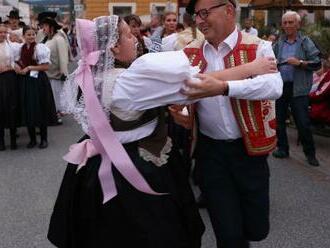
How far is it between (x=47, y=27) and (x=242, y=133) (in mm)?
7218

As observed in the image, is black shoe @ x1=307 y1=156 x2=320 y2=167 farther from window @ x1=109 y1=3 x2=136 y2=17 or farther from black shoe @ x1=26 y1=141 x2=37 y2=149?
window @ x1=109 y1=3 x2=136 y2=17

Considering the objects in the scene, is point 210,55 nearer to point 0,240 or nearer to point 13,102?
point 0,240

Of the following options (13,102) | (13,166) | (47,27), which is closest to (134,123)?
(13,166)

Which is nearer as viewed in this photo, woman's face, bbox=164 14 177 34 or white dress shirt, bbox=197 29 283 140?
white dress shirt, bbox=197 29 283 140

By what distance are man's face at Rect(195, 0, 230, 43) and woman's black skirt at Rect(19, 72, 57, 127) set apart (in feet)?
17.4

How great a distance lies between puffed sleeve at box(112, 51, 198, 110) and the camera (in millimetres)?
2371

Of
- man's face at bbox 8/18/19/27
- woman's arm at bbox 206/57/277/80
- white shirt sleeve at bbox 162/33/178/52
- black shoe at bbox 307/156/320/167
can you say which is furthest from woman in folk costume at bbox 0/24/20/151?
woman's arm at bbox 206/57/277/80

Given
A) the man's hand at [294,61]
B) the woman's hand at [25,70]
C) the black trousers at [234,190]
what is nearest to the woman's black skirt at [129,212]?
the black trousers at [234,190]

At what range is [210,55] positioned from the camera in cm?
287

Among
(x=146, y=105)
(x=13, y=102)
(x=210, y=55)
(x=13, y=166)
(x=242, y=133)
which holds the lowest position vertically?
(x=13, y=166)

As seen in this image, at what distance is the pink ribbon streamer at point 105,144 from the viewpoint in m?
2.52

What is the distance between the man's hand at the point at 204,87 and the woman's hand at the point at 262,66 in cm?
19

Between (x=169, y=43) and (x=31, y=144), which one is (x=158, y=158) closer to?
(x=169, y=43)

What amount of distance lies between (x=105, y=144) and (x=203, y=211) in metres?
2.52
